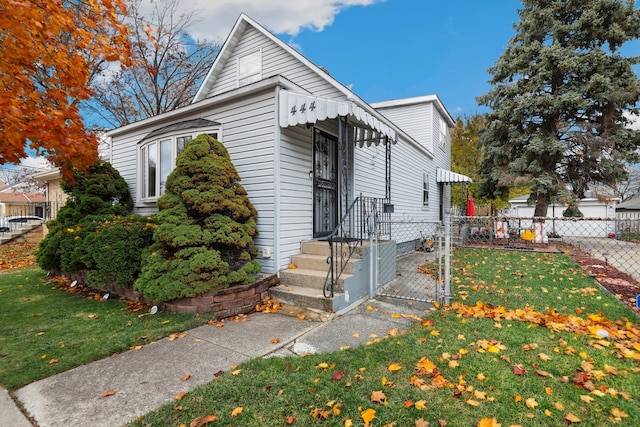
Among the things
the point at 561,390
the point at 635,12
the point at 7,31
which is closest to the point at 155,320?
the point at 7,31

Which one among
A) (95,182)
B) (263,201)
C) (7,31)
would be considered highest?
(7,31)

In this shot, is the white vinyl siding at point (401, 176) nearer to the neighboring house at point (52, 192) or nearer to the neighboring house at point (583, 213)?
the neighboring house at point (583, 213)

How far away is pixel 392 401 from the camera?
2.25 metres

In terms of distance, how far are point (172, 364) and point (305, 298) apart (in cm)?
197

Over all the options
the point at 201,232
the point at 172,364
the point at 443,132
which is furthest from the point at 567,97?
the point at 172,364

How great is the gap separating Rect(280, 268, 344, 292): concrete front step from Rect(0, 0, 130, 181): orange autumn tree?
167 inches

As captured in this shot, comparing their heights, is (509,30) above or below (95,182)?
above

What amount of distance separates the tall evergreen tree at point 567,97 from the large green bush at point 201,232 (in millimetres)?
11885

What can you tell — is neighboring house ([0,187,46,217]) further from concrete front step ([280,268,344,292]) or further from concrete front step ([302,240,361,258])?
concrete front step ([280,268,344,292])

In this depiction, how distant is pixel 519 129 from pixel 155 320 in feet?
48.1

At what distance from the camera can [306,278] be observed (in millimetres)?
4875

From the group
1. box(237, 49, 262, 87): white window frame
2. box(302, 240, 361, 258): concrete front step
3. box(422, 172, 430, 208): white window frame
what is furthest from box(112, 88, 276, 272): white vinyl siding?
box(422, 172, 430, 208): white window frame

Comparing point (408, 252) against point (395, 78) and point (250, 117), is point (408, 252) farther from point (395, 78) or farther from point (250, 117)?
point (395, 78)

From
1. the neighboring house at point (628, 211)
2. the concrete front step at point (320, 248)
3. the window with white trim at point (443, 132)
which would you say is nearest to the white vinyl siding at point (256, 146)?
the concrete front step at point (320, 248)
